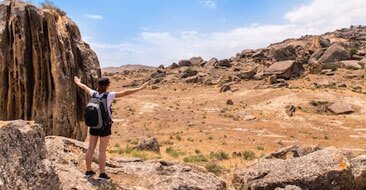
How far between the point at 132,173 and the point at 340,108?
3627cm

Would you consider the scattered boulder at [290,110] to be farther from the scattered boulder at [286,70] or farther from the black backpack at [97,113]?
the black backpack at [97,113]

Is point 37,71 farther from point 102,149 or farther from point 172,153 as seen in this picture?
point 102,149

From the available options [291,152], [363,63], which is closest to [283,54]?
[363,63]

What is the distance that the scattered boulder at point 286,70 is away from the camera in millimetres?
65938

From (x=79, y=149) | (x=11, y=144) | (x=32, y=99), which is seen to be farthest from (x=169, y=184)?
(x=32, y=99)

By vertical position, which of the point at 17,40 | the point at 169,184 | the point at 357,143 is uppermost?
the point at 17,40

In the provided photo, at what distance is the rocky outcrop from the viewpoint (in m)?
8.78

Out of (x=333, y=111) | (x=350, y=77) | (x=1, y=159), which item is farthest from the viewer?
(x=350, y=77)

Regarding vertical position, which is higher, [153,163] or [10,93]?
[10,93]

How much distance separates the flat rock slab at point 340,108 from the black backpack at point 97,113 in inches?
1465

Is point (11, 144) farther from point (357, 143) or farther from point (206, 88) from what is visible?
point (206, 88)

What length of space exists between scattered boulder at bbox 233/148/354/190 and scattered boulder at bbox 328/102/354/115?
3264 cm

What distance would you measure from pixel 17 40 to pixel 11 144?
42.8 feet

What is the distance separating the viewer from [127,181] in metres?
9.77
